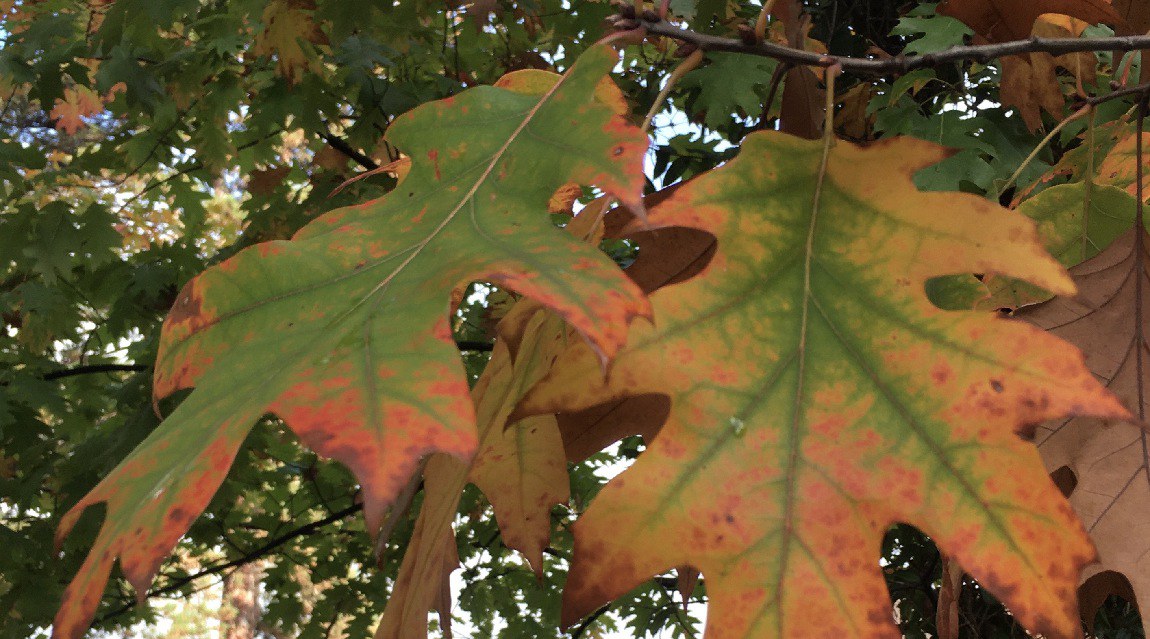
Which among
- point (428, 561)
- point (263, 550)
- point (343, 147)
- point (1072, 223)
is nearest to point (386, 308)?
point (428, 561)

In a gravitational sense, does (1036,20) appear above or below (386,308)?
above

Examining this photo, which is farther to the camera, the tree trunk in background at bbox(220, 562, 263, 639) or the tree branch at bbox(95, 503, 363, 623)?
the tree trunk in background at bbox(220, 562, 263, 639)

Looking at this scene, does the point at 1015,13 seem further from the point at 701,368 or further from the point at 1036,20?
the point at 701,368

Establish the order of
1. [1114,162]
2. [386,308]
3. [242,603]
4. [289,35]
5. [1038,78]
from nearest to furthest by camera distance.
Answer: [386,308], [1114,162], [1038,78], [289,35], [242,603]

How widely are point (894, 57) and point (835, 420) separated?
262 mm

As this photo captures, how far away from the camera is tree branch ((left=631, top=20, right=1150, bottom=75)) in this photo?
559 mm

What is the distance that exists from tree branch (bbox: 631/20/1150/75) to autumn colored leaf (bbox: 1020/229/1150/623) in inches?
5.9

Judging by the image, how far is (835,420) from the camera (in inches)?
18.2

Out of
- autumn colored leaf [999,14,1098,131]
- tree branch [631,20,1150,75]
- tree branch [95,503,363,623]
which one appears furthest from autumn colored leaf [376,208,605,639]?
tree branch [95,503,363,623]

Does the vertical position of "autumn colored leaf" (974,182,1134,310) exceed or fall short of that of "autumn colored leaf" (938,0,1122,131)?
it falls short

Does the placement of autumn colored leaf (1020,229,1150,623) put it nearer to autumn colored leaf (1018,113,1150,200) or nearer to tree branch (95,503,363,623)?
autumn colored leaf (1018,113,1150,200)

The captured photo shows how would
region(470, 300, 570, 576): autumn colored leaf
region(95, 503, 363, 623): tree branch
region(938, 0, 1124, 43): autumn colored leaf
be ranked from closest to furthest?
region(470, 300, 570, 576): autumn colored leaf < region(938, 0, 1124, 43): autumn colored leaf < region(95, 503, 363, 623): tree branch

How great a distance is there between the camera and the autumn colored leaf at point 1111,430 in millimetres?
532

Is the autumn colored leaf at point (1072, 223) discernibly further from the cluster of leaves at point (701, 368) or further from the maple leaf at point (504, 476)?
the maple leaf at point (504, 476)
